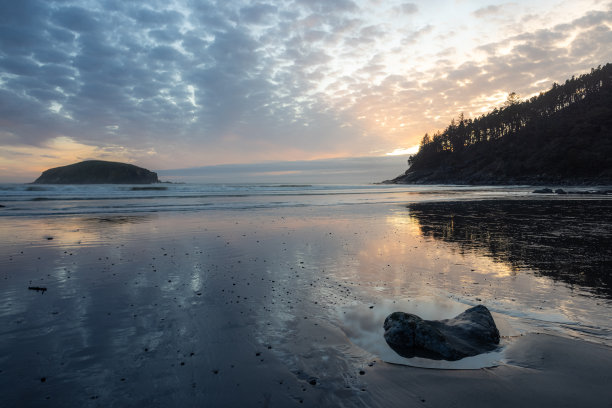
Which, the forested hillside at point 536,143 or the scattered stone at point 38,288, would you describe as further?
the forested hillside at point 536,143

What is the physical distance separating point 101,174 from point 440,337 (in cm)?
14496

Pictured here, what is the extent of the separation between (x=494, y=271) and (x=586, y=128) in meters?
111

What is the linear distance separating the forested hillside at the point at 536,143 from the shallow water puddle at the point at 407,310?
281 ft

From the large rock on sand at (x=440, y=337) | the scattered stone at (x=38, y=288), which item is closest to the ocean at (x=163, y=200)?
the scattered stone at (x=38, y=288)

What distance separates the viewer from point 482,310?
16.5 ft

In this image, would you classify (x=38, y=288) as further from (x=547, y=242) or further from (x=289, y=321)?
(x=547, y=242)

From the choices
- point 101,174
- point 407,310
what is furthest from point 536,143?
point 101,174

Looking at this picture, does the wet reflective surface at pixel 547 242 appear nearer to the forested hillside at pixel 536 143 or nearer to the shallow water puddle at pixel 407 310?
the shallow water puddle at pixel 407 310

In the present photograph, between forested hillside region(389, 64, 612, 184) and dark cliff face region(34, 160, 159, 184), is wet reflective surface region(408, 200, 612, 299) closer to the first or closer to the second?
forested hillside region(389, 64, 612, 184)

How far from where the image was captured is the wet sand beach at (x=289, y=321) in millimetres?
3506

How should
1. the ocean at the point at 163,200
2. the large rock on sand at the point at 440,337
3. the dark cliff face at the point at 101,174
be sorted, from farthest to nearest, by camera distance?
the dark cliff face at the point at 101,174, the ocean at the point at 163,200, the large rock on sand at the point at 440,337

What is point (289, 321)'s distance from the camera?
5363 mm

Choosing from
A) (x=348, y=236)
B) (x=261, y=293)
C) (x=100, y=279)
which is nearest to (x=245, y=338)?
(x=261, y=293)

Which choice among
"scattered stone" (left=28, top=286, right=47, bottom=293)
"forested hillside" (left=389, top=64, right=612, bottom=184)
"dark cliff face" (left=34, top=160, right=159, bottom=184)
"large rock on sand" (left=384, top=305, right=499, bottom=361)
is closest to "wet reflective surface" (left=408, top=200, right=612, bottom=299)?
"large rock on sand" (left=384, top=305, right=499, bottom=361)
